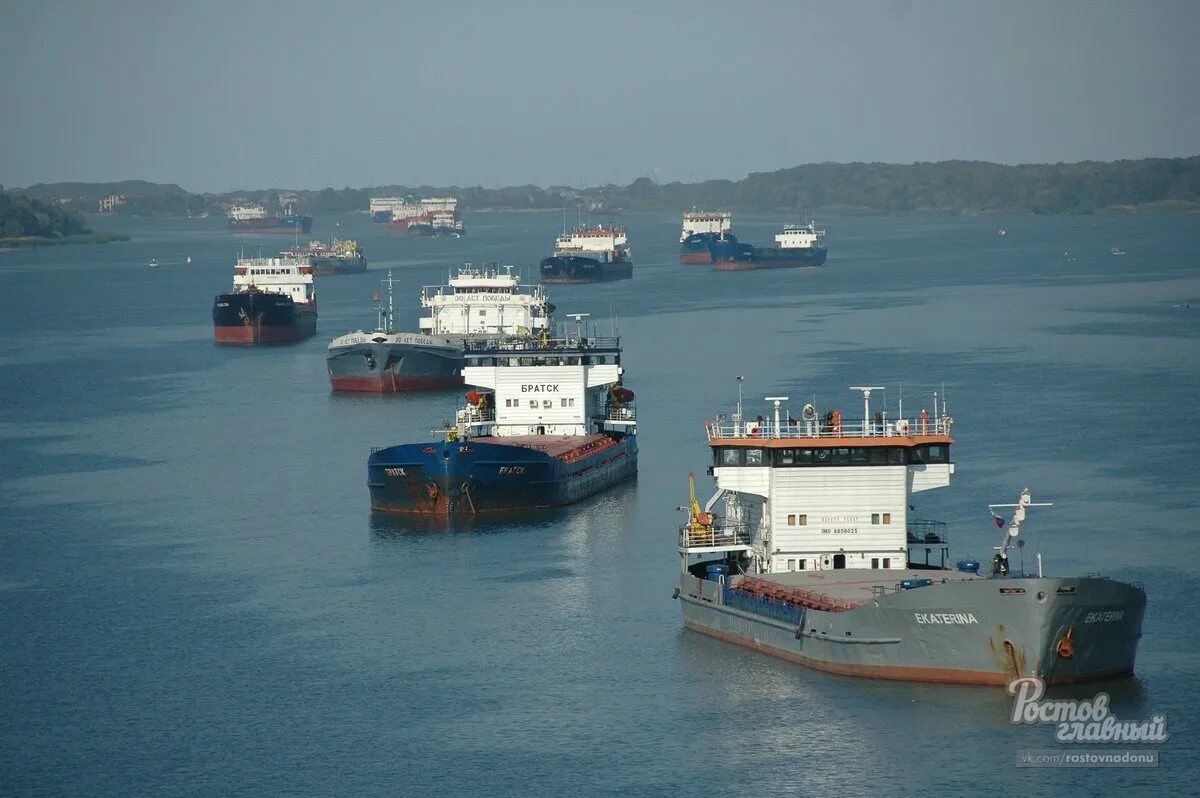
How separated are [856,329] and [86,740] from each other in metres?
95.9

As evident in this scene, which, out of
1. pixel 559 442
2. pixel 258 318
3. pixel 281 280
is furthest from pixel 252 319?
pixel 559 442

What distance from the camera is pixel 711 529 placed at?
152ft

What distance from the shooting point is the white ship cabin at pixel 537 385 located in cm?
7206

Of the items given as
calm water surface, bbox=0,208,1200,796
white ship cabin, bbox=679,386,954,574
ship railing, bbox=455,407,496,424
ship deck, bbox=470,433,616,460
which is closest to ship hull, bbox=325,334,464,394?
calm water surface, bbox=0,208,1200,796

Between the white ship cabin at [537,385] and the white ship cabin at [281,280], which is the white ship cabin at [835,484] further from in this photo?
the white ship cabin at [281,280]

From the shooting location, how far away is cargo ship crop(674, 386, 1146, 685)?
3769 centimetres

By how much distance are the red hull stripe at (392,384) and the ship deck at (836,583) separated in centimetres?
5974

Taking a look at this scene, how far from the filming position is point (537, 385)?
239 ft

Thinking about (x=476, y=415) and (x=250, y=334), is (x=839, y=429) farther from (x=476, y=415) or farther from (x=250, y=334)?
(x=250, y=334)

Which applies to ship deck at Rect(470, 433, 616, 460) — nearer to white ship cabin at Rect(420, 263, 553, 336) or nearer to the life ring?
the life ring

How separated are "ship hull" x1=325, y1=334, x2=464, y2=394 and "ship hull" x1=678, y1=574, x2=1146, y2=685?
63.4 metres

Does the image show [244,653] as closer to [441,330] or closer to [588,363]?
[588,363]

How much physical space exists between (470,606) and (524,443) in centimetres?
2015

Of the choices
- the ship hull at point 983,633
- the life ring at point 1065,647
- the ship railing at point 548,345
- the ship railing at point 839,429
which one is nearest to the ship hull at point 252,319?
the ship railing at point 548,345
